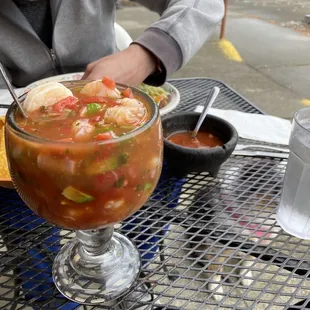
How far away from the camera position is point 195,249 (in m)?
0.78

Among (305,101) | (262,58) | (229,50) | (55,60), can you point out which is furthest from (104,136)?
(229,50)

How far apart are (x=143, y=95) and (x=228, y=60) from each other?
4189 mm

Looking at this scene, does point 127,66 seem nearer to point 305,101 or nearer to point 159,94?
point 159,94

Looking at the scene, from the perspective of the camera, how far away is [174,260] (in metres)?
0.77

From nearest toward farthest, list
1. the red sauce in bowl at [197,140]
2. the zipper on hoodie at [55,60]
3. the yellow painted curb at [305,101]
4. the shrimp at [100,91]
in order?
the shrimp at [100,91]
the red sauce in bowl at [197,140]
the zipper on hoodie at [55,60]
the yellow painted curb at [305,101]

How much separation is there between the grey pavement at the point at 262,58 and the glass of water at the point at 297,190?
2621 mm

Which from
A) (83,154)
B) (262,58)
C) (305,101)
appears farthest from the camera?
(262,58)

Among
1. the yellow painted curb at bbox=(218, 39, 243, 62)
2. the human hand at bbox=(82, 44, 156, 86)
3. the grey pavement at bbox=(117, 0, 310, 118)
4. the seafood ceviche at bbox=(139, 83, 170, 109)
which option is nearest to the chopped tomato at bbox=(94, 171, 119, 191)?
the human hand at bbox=(82, 44, 156, 86)

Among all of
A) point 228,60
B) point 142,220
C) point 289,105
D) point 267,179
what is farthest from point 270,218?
point 228,60

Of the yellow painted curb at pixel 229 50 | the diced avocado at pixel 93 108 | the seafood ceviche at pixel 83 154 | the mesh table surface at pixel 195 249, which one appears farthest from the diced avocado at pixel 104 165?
the yellow painted curb at pixel 229 50

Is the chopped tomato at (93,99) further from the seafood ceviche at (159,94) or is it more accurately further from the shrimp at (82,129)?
the seafood ceviche at (159,94)

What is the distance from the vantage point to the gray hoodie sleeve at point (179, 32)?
124 cm

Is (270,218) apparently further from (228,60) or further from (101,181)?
(228,60)

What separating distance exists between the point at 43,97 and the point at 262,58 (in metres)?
4.45
